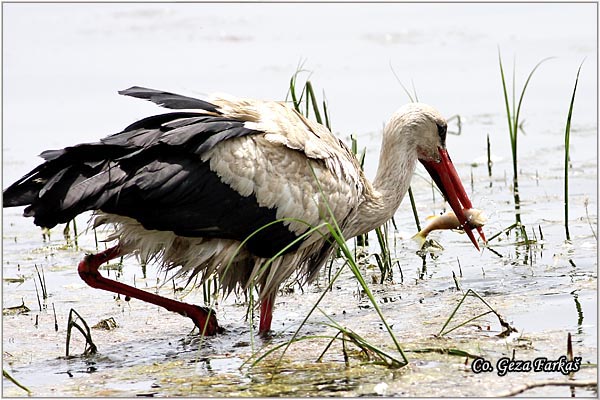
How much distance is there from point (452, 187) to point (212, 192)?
2.04 m

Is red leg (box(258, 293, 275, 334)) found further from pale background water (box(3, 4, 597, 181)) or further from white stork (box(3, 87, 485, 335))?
pale background water (box(3, 4, 597, 181))

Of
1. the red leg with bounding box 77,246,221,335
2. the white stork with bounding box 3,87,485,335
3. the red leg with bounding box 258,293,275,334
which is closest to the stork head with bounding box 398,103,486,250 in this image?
the white stork with bounding box 3,87,485,335

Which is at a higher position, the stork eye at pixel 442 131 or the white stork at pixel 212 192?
the stork eye at pixel 442 131

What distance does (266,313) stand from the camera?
23.9 ft

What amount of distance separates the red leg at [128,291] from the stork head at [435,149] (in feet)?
6.27

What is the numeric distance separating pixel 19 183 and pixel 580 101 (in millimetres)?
7733

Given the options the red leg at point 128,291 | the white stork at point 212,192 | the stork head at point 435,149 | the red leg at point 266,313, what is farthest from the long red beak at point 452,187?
the red leg at point 128,291

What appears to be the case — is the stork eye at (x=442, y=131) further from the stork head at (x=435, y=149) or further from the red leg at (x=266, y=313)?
the red leg at (x=266, y=313)

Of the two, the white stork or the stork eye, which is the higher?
the stork eye

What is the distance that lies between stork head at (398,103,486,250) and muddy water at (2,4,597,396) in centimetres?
51

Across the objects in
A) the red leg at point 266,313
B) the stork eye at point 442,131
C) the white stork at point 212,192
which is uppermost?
the stork eye at point 442,131

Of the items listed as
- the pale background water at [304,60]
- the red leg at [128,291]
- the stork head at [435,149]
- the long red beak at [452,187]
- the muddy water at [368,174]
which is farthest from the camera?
the pale background water at [304,60]

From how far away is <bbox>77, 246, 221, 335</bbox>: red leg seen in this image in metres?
7.19

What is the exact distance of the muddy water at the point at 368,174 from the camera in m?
6.19
